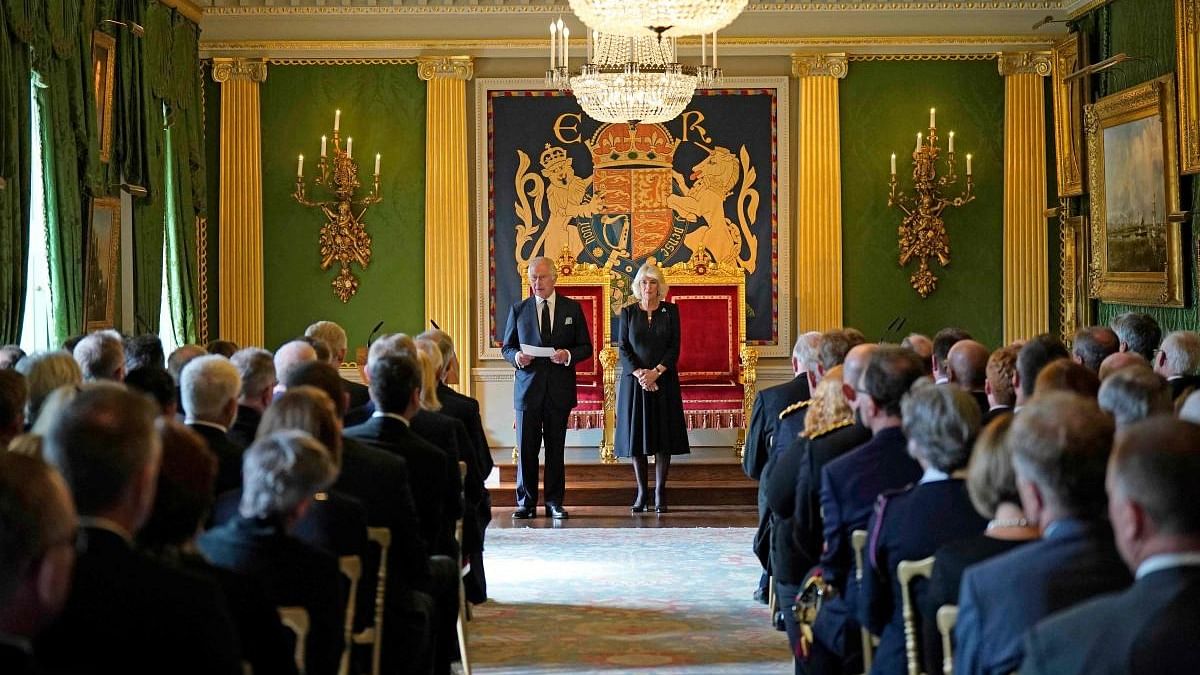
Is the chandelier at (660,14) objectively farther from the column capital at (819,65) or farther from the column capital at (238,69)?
the column capital at (238,69)

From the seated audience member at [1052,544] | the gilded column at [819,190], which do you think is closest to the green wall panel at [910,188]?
the gilded column at [819,190]

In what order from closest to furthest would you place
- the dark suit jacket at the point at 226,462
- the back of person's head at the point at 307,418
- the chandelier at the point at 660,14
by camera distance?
the back of person's head at the point at 307,418
the dark suit jacket at the point at 226,462
the chandelier at the point at 660,14

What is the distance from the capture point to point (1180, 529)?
7.73 feet

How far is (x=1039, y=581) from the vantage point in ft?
9.93

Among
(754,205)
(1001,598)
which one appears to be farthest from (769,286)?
(1001,598)

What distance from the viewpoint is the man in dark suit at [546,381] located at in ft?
36.1

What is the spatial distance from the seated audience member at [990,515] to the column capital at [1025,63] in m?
10.3

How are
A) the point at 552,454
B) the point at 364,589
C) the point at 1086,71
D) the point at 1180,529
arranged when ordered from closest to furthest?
the point at 1180,529 → the point at 364,589 → the point at 552,454 → the point at 1086,71

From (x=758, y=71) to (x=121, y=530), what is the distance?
37.2ft

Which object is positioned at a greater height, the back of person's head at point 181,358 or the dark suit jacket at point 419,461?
the back of person's head at point 181,358

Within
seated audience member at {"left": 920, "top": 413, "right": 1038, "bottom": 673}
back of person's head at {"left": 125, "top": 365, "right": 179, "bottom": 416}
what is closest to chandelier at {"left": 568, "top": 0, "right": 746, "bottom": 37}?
back of person's head at {"left": 125, "top": 365, "right": 179, "bottom": 416}

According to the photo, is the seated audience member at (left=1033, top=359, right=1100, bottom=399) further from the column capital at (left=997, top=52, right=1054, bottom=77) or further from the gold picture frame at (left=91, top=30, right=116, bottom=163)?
the column capital at (left=997, top=52, right=1054, bottom=77)

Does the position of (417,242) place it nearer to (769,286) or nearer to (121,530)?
(769,286)

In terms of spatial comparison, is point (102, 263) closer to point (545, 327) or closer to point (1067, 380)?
point (545, 327)
